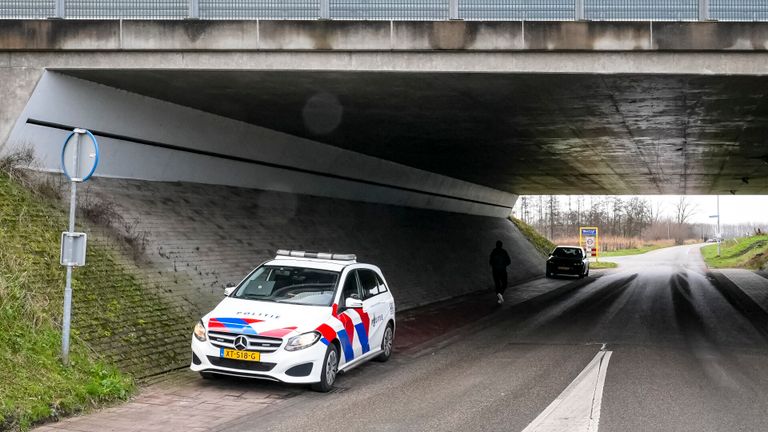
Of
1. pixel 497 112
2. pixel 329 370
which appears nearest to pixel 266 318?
pixel 329 370

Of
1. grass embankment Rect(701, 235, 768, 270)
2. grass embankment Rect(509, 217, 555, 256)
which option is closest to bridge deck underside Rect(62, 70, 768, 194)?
grass embankment Rect(509, 217, 555, 256)

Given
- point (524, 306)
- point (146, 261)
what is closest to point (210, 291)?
point (146, 261)

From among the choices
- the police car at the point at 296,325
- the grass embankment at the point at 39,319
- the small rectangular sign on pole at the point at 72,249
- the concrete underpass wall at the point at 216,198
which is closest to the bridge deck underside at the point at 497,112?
the concrete underpass wall at the point at 216,198

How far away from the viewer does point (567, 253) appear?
32.8m

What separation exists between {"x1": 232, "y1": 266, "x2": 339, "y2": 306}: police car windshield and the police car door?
742mm

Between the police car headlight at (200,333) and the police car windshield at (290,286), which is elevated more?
the police car windshield at (290,286)

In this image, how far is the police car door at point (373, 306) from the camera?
9990mm

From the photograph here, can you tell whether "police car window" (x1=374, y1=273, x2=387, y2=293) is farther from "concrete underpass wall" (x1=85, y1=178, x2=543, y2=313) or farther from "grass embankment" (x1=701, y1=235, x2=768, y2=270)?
"grass embankment" (x1=701, y1=235, x2=768, y2=270)

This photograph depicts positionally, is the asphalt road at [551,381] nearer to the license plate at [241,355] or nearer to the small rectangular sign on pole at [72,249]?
the license plate at [241,355]

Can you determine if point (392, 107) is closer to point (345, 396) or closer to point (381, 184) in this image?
point (345, 396)

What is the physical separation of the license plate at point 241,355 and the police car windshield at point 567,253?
2654 centimetres

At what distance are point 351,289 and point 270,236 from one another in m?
6.44

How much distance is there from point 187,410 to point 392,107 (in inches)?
329

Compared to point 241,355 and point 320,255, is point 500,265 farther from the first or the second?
point 241,355
